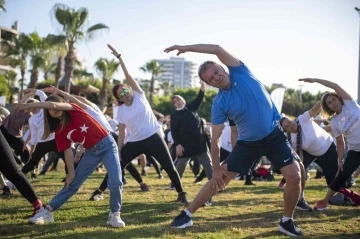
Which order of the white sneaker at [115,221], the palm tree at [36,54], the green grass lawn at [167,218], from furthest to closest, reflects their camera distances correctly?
the palm tree at [36,54] → the white sneaker at [115,221] → the green grass lawn at [167,218]

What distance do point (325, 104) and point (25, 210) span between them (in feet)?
16.6

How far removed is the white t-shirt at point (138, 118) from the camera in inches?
275

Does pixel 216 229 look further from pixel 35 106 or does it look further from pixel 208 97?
pixel 208 97

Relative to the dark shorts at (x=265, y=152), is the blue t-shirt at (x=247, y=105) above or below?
above

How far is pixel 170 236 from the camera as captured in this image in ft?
15.9

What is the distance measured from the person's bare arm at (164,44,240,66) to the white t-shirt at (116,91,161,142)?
7.92 ft

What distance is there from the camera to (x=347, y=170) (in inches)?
255

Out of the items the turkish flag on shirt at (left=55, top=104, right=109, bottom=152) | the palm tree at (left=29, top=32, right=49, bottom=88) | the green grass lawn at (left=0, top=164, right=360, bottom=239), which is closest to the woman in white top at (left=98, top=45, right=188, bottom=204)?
the green grass lawn at (left=0, top=164, right=360, bottom=239)

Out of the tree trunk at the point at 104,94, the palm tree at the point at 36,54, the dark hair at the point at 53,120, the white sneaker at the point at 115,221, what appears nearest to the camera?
the dark hair at the point at 53,120

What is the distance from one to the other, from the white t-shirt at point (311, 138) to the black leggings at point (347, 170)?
28.0 inches

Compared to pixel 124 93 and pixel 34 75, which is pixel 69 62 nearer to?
pixel 34 75

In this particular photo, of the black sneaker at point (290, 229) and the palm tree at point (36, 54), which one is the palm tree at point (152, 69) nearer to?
the palm tree at point (36, 54)

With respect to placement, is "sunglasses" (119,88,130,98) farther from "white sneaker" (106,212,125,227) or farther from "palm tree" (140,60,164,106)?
"palm tree" (140,60,164,106)

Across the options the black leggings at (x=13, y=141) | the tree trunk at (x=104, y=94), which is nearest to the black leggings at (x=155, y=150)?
the black leggings at (x=13, y=141)
